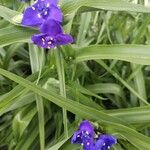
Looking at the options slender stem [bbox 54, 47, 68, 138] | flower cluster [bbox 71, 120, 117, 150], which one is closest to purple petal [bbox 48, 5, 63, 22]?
slender stem [bbox 54, 47, 68, 138]

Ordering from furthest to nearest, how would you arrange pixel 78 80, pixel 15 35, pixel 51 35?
pixel 78 80 → pixel 15 35 → pixel 51 35

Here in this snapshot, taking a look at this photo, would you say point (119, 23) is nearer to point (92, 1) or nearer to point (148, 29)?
point (148, 29)

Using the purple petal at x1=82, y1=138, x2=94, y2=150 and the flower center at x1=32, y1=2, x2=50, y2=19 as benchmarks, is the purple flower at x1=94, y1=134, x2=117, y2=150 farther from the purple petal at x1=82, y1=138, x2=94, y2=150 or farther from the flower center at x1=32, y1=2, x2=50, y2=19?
the flower center at x1=32, y1=2, x2=50, y2=19

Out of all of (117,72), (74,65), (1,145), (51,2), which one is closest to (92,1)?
(51,2)

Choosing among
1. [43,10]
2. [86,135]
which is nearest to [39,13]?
[43,10]

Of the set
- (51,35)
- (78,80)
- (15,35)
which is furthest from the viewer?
(78,80)

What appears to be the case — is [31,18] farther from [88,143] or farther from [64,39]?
[88,143]

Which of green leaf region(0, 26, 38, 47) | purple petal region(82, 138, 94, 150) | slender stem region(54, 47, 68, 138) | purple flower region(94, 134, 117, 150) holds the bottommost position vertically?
purple petal region(82, 138, 94, 150)
